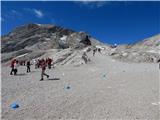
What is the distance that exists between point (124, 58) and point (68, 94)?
44.0 m

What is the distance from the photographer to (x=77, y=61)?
47.4 metres

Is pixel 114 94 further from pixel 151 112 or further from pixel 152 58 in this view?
pixel 152 58

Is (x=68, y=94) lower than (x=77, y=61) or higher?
lower

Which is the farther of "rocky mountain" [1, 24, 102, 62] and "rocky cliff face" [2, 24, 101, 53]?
"rocky cliff face" [2, 24, 101, 53]

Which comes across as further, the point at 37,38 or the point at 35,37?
the point at 35,37

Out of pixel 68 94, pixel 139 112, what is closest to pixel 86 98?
pixel 68 94

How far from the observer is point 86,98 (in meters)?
14.7

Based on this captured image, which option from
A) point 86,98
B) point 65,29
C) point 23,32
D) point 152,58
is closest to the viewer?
point 86,98

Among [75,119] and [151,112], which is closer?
[75,119]

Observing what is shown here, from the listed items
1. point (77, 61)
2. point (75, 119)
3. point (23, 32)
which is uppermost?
point (23, 32)

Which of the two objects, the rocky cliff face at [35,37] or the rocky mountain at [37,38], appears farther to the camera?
the rocky cliff face at [35,37]

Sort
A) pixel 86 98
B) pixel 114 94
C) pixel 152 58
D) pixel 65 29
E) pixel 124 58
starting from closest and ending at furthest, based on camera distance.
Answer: pixel 86 98
pixel 114 94
pixel 152 58
pixel 124 58
pixel 65 29

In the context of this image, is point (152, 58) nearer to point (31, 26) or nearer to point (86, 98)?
point (86, 98)

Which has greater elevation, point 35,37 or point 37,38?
point 35,37
